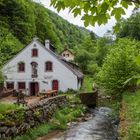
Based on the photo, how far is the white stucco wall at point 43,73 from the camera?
180ft

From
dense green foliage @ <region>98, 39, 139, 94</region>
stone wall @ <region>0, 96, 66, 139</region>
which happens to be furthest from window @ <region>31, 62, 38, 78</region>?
stone wall @ <region>0, 96, 66, 139</region>

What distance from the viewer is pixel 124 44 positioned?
4566 centimetres

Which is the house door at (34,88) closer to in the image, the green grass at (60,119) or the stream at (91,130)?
the green grass at (60,119)

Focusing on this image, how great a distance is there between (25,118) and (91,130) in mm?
5953

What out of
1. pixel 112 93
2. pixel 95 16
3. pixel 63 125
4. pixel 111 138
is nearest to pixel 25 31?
pixel 112 93

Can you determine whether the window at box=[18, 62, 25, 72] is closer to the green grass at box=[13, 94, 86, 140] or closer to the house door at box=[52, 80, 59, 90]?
the house door at box=[52, 80, 59, 90]

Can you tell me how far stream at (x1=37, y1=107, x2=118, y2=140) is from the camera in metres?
27.3

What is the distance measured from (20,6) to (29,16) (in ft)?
15.0

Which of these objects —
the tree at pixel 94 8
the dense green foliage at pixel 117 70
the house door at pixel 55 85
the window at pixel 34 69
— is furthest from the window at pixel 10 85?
the tree at pixel 94 8

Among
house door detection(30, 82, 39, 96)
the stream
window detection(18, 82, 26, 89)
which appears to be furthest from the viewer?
window detection(18, 82, 26, 89)

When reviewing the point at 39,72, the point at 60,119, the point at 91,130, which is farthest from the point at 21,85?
the point at 91,130

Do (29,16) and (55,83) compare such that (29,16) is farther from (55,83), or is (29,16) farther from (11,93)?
(11,93)

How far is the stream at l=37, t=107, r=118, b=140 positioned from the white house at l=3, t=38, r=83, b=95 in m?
15.6

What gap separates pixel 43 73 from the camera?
55.8 meters
